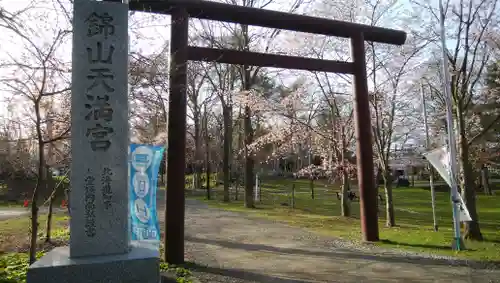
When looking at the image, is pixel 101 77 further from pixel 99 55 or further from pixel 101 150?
pixel 101 150

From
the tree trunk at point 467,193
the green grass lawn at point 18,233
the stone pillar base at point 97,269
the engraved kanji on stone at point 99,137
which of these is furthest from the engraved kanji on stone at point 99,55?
the tree trunk at point 467,193

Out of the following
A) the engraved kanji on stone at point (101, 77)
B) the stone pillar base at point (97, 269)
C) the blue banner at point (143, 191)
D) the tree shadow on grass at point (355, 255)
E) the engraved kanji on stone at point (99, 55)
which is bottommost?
the tree shadow on grass at point (355, 255)

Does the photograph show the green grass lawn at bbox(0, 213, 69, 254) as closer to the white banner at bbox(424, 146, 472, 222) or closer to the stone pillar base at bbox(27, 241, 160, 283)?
the stone pillar base at bbox(27, 241, 160, 283)

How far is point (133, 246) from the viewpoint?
4.71m

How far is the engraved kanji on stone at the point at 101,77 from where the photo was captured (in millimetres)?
4531

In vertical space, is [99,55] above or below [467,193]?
above

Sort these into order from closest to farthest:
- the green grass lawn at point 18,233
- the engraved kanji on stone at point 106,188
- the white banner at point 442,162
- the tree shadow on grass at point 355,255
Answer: the engraved kanji on stone at point 106,188, the tree shadow on grass at point 355,255, the white banner at point 442,162, the green grass lawn at point 18,233

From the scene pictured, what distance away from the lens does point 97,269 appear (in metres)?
3.85

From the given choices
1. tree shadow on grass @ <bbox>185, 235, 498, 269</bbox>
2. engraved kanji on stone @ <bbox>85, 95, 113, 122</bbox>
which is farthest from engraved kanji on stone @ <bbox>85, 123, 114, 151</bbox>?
tree shadow on grass @ <bbox>185, 235, 498, 269</bbox>

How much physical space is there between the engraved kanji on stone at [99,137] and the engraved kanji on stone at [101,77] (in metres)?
0.49

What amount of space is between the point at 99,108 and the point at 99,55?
2.26 ft

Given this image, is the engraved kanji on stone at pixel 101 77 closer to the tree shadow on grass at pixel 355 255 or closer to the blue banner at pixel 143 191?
the blue banner at pixel 143 191

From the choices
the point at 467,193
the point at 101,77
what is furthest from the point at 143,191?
the point at 467,193

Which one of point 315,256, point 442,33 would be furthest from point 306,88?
point 315,256
